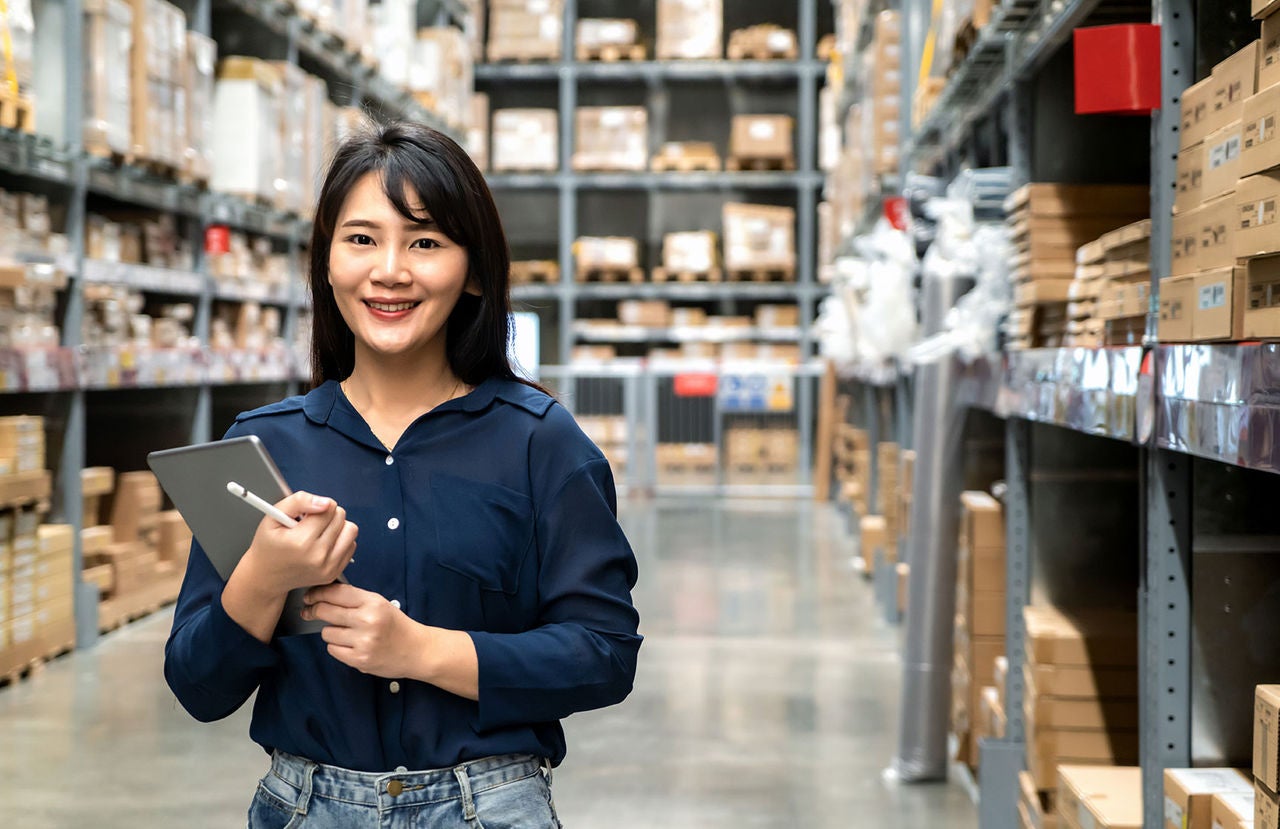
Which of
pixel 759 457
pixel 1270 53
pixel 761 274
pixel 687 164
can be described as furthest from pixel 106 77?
pixel 761 274

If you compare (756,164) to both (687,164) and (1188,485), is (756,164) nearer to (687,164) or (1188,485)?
(687,164)

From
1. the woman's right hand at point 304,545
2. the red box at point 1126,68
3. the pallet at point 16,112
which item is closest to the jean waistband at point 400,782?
the woman's right hand at point 304,545

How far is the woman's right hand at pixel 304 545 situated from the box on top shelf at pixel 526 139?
1407cm

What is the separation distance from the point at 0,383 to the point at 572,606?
451 centimetres

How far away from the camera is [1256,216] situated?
6.72 ft

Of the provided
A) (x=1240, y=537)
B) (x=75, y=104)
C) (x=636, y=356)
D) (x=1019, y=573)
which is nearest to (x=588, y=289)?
(x=636, y=356)

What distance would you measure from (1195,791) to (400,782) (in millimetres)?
1372

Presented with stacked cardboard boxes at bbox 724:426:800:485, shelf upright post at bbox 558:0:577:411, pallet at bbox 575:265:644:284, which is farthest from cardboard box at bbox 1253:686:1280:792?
shelf upright post at bbox 558:0:577:411

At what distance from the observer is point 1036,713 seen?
3551 millimetres

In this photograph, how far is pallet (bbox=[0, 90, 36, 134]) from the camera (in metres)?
5.39

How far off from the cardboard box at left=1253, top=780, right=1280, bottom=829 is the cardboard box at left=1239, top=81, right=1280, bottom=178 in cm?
85

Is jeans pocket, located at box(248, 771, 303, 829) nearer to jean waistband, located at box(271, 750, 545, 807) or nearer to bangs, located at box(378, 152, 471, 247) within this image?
jean waistband, located at box(271, 750, 545, 807)

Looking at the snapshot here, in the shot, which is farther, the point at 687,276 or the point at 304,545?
the point at 687,276

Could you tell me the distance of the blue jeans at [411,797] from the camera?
155 cm
